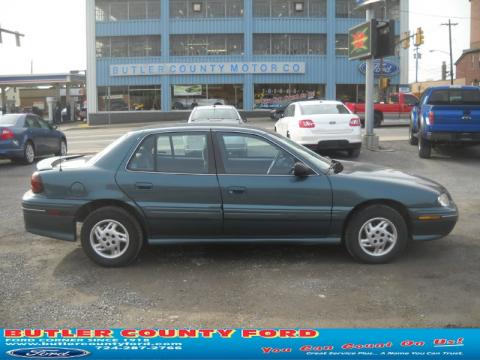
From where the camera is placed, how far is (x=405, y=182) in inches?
216

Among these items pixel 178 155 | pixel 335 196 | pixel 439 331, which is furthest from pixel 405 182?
pixel 439 331

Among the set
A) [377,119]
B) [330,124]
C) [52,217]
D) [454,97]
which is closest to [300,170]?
[52,217]

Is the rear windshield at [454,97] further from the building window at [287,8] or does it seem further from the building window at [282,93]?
the building window at [287,8]

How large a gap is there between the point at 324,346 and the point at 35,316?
281 cm

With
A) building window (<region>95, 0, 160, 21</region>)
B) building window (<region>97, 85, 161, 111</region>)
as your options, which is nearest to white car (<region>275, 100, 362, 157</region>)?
building window (<region>97, 85, 161, 111</region>)

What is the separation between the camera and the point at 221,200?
17.5 feet

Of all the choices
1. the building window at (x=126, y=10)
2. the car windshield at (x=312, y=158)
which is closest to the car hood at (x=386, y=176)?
the car windshield at (x=312, y=158)

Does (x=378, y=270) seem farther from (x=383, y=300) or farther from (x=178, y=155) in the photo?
(x=178, y=155)

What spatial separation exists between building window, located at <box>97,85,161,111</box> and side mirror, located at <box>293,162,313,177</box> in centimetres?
3614

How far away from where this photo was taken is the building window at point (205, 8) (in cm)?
3972

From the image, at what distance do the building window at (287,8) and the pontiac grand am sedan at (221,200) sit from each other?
36174mm

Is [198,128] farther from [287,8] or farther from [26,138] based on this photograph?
[287,8]

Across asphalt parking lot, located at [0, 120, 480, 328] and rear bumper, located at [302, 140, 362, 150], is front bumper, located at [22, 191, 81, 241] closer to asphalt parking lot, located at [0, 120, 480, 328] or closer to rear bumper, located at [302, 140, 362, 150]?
asphalt parking lot, located at [0, 120, 480, 328]

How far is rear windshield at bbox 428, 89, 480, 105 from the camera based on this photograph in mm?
13727
